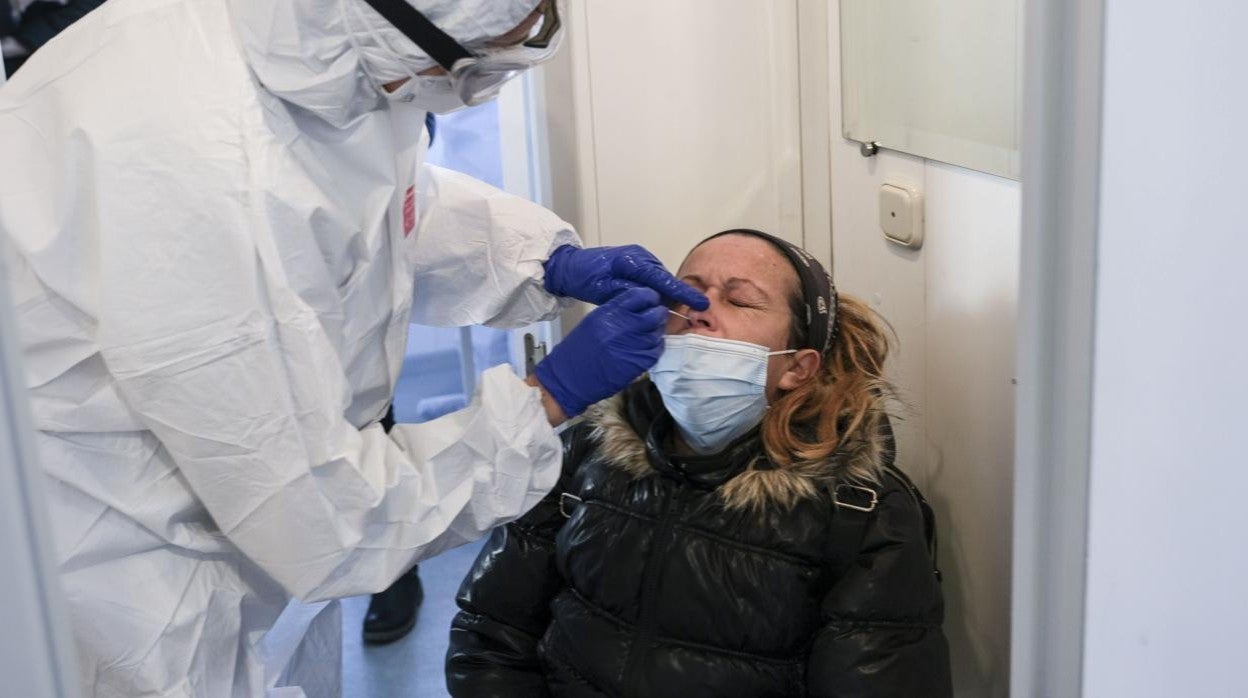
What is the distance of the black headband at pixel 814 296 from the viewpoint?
165 cm

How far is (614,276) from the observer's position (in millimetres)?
1621

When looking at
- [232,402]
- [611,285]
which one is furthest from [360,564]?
[611,285]

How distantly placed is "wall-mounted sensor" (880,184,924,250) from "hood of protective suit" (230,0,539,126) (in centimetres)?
72

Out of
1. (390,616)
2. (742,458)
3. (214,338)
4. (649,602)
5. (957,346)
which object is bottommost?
(390,616)

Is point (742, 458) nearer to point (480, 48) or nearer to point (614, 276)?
point (614, 276)

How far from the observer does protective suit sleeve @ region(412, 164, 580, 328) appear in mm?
1713

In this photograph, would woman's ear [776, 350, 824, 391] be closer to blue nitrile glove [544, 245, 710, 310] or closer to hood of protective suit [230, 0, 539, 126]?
blue nitrile glove [544, 245, 710, 310]

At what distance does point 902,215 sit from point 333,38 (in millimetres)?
888

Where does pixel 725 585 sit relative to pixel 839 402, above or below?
below

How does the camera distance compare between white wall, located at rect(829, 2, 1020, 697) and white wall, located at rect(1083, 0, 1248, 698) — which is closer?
white wall, located at rect(1083, 0, 1248, 698)

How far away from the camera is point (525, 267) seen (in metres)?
1.73

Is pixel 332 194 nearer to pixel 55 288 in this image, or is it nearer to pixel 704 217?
pixel 55 288

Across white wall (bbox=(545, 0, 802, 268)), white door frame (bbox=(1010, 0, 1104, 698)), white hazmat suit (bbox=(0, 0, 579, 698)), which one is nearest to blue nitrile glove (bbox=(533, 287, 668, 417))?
white hazmat suit (bbox=(0, 0, 579, 698))

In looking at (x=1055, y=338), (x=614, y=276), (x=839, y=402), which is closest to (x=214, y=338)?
(x=614, y=276)
